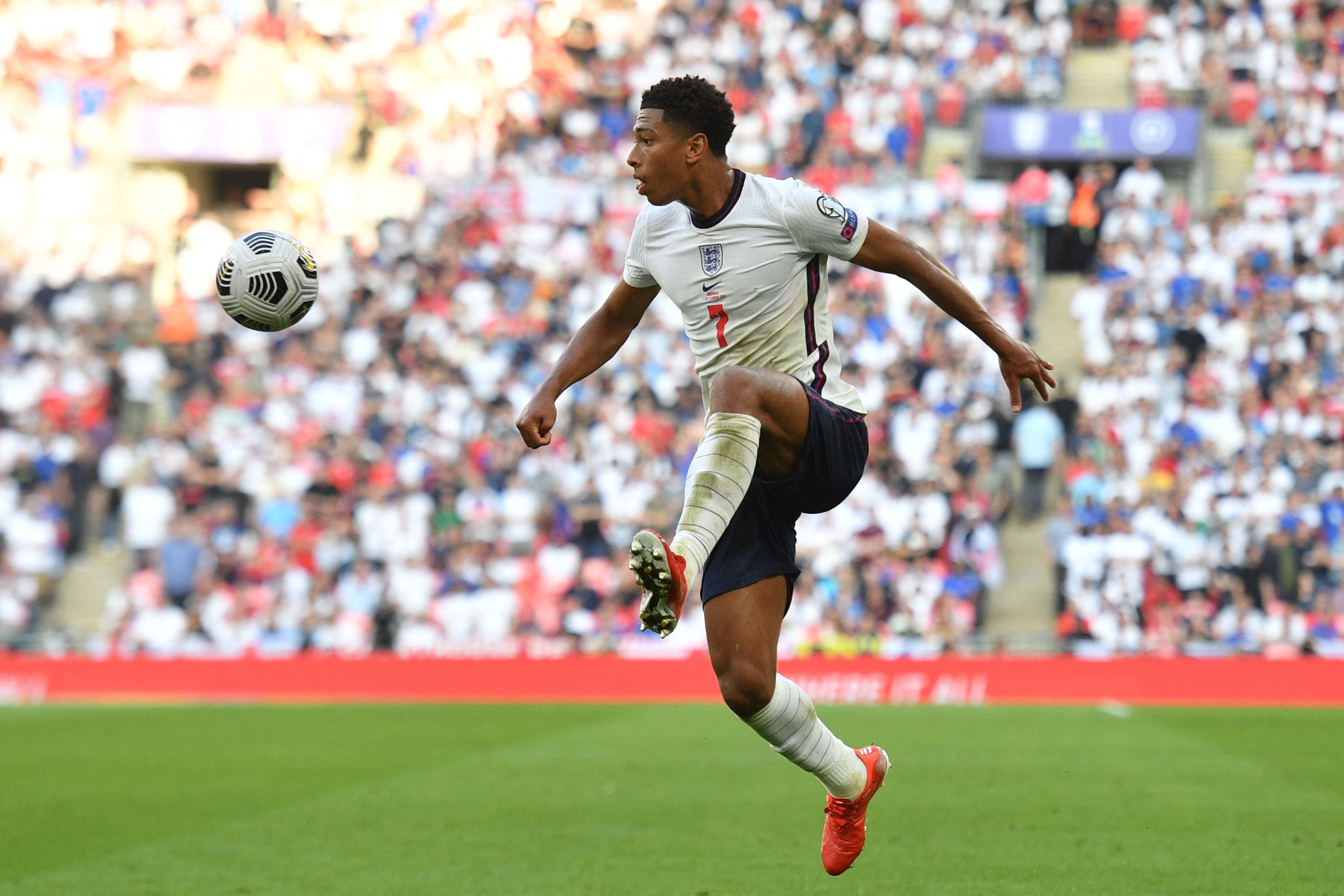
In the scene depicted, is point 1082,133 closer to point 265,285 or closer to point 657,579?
point 265,285

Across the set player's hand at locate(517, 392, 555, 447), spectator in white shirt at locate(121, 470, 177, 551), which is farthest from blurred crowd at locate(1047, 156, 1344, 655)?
player's hand at locate(517, 392, 555, 447)

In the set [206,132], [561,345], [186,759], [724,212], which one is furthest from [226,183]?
[724,212]

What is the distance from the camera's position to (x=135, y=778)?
1038 cm

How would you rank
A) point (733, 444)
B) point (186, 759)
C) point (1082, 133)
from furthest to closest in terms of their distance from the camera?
1. point (1082, 133)
2. point (186, 759)
3. point (733, 444)

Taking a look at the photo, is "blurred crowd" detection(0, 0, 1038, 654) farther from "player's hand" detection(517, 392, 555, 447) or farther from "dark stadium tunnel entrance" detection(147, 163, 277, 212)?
"player's hand" detection(517, 392, 555, 447)

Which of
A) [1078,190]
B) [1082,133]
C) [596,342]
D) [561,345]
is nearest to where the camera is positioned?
[596,342]

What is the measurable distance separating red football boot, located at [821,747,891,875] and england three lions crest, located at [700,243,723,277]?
187 cm

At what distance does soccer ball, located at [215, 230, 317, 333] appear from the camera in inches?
256

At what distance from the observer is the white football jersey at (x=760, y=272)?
5832 mm

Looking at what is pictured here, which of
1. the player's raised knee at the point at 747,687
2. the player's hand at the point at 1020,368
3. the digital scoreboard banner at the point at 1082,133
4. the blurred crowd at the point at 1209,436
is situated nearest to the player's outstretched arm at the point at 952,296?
the player's hand at the point at 1020,368

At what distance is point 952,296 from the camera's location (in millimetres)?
5656

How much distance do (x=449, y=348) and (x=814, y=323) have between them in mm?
14988

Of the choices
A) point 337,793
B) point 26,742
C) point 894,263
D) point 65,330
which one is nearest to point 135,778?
point 337,793

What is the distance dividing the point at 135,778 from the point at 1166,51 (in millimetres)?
17497
